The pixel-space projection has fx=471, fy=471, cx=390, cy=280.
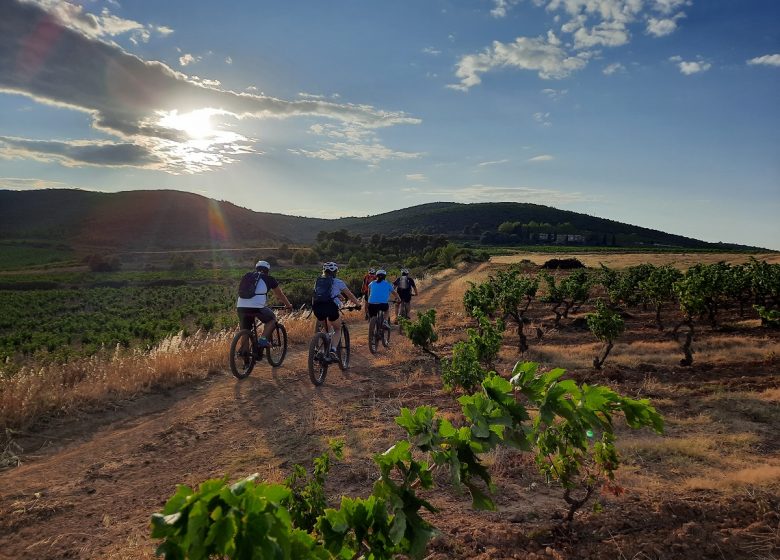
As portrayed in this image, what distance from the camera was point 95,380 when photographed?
9.36 meters

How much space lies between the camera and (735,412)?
8508 mm

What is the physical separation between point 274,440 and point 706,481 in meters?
5.73

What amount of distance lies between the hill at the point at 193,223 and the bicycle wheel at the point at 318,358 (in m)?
139

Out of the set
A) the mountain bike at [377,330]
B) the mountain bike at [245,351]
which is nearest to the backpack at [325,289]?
the mountain bike at [245,351]

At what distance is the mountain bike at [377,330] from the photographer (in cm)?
1378

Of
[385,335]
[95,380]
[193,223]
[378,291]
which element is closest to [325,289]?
[378,291]

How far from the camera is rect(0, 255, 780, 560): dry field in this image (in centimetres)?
455

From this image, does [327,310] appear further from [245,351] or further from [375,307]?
[375,307]

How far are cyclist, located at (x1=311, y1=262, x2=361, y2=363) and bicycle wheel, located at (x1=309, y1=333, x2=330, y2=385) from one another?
0.55ft

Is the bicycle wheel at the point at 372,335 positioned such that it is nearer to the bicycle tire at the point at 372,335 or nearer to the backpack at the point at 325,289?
the bicycle tire at the point at 372,335

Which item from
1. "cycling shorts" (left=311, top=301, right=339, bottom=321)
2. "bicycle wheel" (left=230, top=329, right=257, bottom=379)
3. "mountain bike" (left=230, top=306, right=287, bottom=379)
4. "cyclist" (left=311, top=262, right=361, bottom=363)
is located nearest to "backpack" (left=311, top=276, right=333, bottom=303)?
"cyclist" (left=311, top=262, right=361, bottom=363)

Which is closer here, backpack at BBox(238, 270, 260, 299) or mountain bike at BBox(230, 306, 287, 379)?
backpack at BBox(238, 270, 260, 299)

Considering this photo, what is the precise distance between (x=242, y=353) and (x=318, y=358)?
174 centimetres

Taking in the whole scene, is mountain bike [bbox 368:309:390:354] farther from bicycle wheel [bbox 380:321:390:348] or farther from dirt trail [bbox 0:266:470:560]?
dirt trail [bbox 0:266:470:560]
